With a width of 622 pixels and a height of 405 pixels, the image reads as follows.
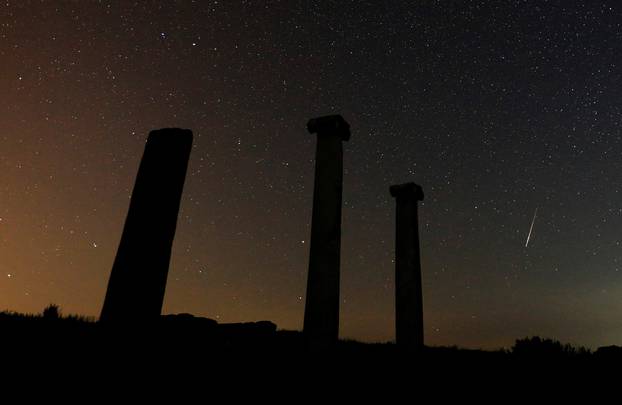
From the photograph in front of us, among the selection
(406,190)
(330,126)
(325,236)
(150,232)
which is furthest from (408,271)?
(150,232)

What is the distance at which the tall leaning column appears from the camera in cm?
1334

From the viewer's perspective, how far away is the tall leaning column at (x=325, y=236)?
1334 centimetres

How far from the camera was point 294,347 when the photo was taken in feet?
45.0

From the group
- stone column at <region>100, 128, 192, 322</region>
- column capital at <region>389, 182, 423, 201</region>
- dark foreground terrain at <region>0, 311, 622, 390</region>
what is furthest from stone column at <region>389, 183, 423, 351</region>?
stone column at <region>100, 128, 192, 322</region>

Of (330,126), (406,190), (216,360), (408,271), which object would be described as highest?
(330,126)

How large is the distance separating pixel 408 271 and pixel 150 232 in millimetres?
11011

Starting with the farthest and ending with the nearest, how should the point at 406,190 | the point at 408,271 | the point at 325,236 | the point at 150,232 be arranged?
1. the point at 406,190
2. the point at 408,271
3. the point at 325,236
4. the point at 150,232

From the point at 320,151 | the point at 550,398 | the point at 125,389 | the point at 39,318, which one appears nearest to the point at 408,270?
the point at 320,151

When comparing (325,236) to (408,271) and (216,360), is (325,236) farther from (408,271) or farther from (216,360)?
(216,360)

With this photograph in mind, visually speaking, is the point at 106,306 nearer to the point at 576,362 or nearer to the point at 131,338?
the point at 131,338

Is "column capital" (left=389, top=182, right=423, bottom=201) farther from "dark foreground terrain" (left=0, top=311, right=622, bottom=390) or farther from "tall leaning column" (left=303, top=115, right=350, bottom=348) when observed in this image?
"dark foreground terrain" (left=0, top=311, right=622, bottom=390)

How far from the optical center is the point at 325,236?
14.1 metres

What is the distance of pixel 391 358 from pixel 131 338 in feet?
21.3

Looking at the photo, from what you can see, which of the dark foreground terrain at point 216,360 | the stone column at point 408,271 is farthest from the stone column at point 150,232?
the stone column at point 408,271
